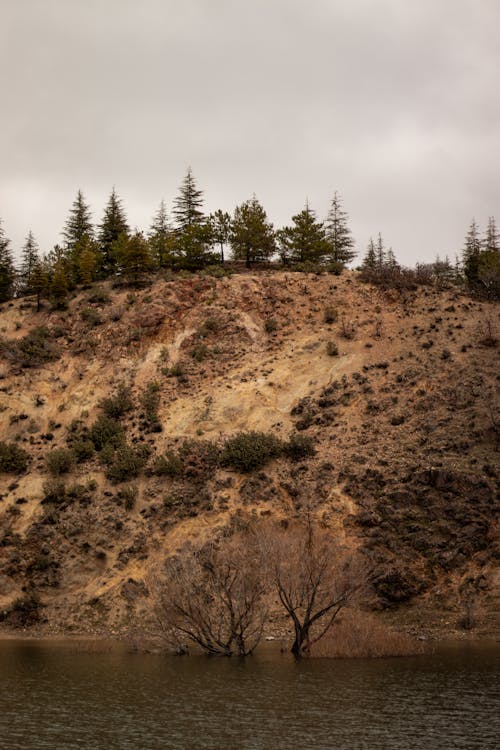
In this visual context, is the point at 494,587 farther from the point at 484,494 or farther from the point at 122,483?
the point at 122,483

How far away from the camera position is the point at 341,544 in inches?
1634

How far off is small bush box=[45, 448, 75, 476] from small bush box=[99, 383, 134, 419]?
5.02m

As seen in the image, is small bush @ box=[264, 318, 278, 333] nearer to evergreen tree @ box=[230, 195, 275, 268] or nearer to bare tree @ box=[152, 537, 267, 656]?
evergreen tree @ box=[230, 195, 275, 268]

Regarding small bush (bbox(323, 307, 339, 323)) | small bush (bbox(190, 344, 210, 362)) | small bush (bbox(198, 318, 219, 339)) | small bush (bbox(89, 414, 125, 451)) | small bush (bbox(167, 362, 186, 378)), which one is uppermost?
small bush (bbox(323, 307, 339, 323))

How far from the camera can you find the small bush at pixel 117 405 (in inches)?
2114

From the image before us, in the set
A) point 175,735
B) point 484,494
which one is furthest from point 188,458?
point 175,735

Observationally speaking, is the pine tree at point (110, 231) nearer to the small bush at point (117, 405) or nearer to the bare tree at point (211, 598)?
the small bush at point (117, 405)

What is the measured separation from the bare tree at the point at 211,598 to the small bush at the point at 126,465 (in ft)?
47.2

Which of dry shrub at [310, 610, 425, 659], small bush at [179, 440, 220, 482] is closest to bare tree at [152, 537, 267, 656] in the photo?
dry shrub at [310, 610, 425, 659]

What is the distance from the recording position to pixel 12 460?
167ft

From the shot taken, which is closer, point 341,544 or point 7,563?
point 341,544

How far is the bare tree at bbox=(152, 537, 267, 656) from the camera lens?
32844mm

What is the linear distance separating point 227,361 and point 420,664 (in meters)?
31.7

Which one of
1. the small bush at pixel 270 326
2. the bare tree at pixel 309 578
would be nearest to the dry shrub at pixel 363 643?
the bare tree at pixel 309 578
